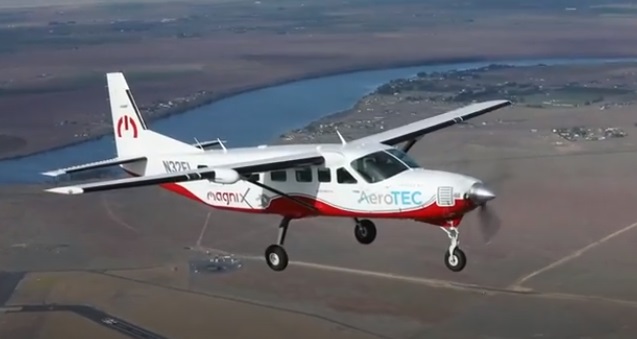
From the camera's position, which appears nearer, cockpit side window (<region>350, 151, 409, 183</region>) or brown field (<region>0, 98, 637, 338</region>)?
cockpit side window (<region>350, 151, 409, 183</region>)

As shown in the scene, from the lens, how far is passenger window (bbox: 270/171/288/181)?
1358 inches

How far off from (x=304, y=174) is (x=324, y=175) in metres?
0.73

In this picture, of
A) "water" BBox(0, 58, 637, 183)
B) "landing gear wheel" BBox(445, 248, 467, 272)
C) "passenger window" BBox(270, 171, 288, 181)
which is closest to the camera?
Answer: "landing gear wheel" BBox(445, 248, 467, 272)

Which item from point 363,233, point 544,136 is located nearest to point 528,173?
point 544,136

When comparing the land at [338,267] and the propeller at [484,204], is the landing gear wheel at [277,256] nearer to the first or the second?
the propeller at [484,204]

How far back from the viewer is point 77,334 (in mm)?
57156

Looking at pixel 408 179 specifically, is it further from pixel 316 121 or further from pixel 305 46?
pixel 305 46

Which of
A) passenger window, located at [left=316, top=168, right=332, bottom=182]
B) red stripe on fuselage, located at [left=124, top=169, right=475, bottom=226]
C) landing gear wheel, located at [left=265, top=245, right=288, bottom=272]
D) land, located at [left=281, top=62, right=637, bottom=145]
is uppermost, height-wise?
passenger window, located at [left=316, top=168, right=332, bottom=182]

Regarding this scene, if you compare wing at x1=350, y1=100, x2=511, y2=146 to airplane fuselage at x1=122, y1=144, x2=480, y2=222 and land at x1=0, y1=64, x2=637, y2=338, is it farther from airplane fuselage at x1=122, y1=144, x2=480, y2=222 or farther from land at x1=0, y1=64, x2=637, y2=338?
land at x1=0, y1=64, x2=637, y2=338

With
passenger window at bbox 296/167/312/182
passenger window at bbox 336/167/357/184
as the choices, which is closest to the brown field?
passenger window at bbox 296/167/312/182

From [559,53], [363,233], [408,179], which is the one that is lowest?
[559,53]

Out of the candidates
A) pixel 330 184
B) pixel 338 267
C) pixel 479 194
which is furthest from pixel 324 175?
pixel 338 267

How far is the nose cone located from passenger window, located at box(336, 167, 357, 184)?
3.83 m

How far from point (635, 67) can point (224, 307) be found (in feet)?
340
